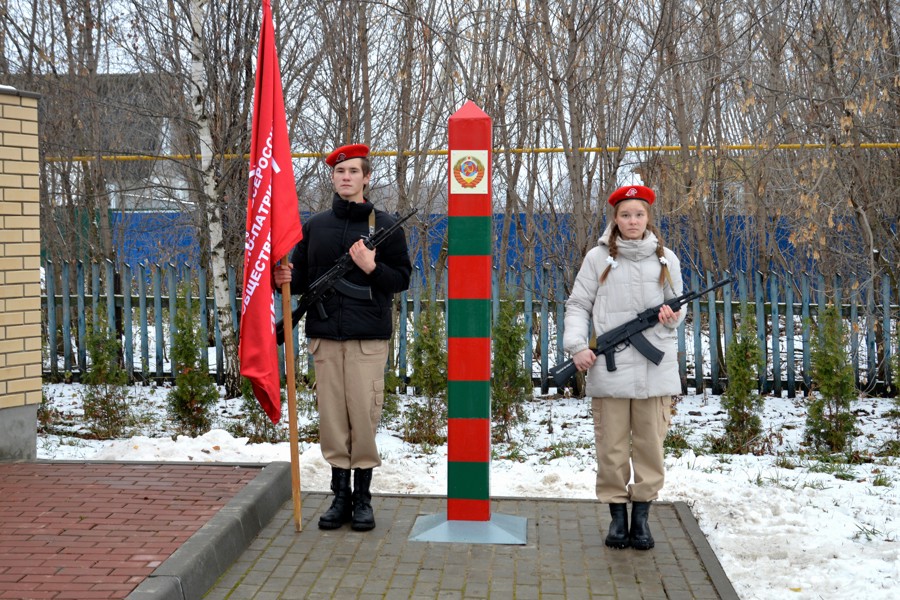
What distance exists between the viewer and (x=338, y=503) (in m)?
5.53

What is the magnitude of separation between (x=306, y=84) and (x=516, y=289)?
3393mm

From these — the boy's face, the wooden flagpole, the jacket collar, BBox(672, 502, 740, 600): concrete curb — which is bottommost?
BBox(672, 502, 740, 600): concrete curb

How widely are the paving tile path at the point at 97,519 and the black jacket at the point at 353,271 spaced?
1240 mm

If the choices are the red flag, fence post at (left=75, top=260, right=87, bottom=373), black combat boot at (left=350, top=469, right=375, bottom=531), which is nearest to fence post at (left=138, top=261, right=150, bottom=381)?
fence post at (left=75, top=260, right=87, bottom=373)

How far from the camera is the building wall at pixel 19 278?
6777 millimetres

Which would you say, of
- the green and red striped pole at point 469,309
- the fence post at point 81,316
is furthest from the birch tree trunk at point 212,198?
the green and red striped pole at point 469,309

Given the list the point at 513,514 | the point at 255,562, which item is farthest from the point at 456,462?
the point at 255,562

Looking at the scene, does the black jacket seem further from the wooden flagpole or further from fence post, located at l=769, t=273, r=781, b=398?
fence post, located at l=769, t=273, r=781, b=398

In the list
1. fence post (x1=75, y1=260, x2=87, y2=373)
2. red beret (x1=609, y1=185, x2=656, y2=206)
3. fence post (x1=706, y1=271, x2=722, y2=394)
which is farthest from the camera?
fence post (x1=75, y1=260, x2=87, y2=373)

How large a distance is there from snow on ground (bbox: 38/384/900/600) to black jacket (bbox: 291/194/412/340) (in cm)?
166

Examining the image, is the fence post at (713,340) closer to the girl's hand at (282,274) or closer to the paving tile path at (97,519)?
the paving tile path at (97,519)

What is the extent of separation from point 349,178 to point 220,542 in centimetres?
203

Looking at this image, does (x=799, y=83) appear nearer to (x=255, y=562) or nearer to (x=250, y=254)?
(x=250, y=254)

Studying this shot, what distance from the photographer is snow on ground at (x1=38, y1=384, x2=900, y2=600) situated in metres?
5.09
